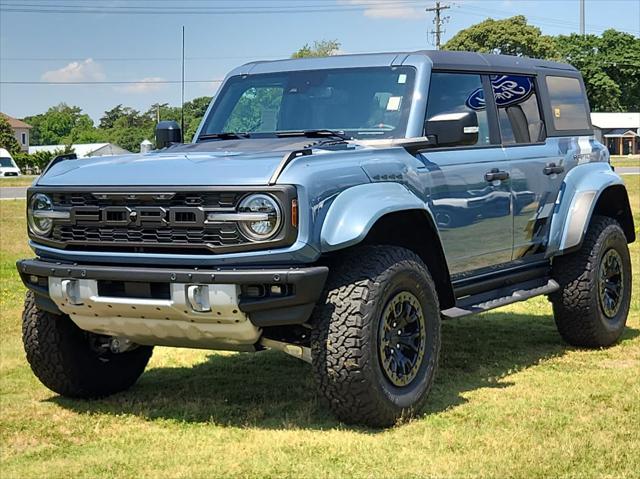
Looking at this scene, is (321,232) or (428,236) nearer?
(321,232)

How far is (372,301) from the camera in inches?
205

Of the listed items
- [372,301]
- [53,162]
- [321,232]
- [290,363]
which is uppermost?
[53,162]

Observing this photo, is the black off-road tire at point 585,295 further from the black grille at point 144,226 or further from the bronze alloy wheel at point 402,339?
the black grille at point 144,226

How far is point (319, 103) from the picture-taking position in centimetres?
658

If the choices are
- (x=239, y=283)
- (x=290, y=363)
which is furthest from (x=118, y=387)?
(x=239, y=283)

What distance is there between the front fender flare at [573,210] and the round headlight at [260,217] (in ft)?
9.94

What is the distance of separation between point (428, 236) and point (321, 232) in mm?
1152

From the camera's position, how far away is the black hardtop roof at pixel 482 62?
21.6 ft

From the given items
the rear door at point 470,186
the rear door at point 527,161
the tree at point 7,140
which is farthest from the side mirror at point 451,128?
the tree at point 7,140

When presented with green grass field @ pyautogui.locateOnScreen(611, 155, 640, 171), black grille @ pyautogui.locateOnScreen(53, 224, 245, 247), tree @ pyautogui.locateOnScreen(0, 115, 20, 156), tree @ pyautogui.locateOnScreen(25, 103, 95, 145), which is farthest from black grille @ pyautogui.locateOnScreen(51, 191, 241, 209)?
tree @ pyautogui.locateOnScreen(25, 103, 95, 145)

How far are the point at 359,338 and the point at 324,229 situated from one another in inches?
22.6

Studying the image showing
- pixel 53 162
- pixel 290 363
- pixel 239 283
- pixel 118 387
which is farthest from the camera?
pixel 290 363

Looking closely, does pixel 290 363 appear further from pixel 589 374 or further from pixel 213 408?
pixel 589 374

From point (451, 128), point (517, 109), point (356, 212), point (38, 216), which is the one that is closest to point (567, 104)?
point (517, 109)
